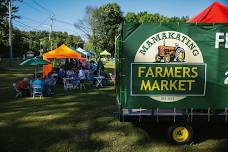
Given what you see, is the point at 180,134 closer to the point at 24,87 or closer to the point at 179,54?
the point at 179,54

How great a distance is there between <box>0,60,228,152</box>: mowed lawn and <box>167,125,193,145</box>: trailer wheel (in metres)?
0.17

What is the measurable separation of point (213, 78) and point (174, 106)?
124cm

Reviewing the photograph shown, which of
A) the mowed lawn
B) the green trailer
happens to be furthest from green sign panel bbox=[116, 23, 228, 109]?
the mowed lawn

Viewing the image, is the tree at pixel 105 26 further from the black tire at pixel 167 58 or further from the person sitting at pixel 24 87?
the black tire at pixel 167 58

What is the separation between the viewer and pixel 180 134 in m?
10.7

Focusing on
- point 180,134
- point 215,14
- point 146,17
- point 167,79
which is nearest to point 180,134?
point 180,134

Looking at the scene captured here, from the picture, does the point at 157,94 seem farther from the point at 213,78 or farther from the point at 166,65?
the point at 213,78

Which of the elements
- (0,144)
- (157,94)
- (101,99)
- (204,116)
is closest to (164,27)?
(157,94)

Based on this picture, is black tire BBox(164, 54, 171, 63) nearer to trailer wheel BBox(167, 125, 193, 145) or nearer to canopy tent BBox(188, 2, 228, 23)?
trailer wheel BBox(167, 125, 193, 145)

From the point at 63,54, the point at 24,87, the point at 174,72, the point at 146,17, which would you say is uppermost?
the point at 146,17

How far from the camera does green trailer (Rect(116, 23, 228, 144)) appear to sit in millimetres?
10039

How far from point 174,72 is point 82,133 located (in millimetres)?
3541

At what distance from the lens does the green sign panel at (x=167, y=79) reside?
10109 millimetres

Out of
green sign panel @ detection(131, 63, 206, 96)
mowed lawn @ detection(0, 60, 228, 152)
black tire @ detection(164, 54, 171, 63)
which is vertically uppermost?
black tire @ detection(164, 54, 171, 63)
